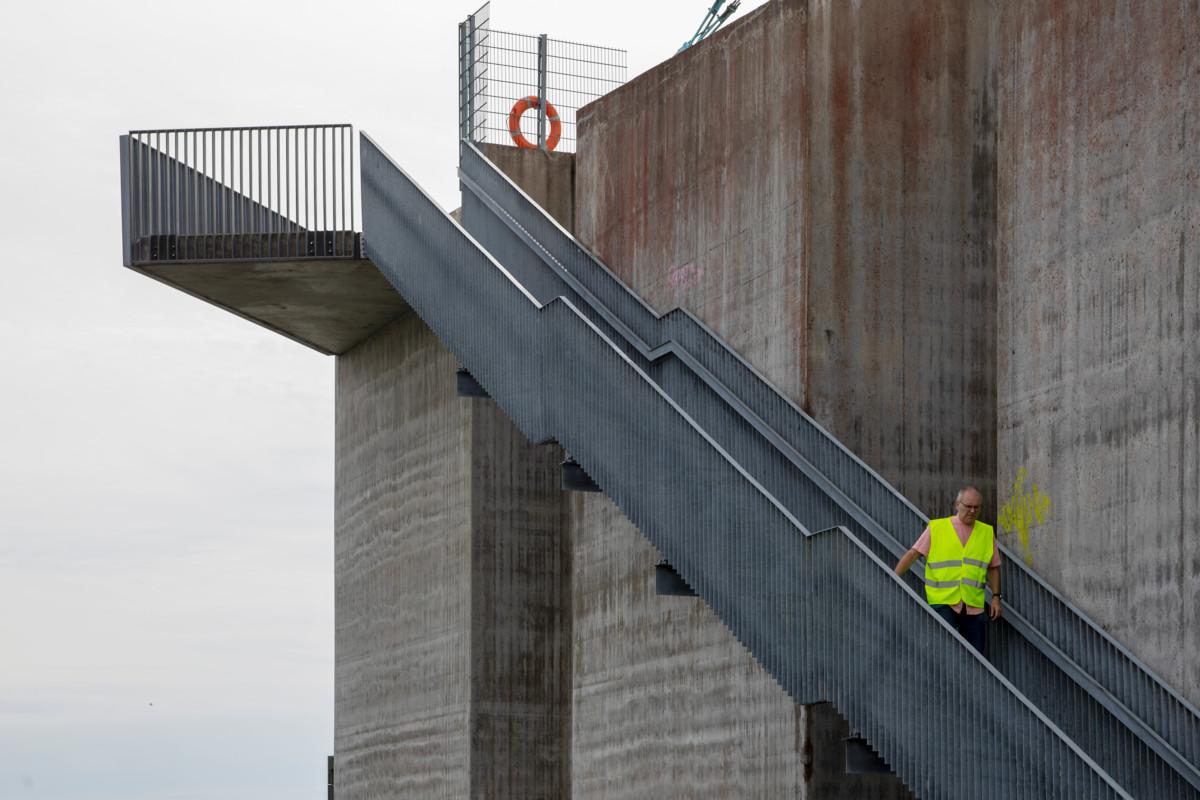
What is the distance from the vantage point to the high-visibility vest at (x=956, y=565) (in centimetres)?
1249

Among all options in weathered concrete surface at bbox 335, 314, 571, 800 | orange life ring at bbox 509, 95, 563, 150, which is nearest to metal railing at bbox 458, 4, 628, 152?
orange life ring at bbox 509, 95, 563, 150

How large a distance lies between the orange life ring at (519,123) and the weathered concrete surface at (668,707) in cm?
568

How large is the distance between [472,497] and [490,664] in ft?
5.85

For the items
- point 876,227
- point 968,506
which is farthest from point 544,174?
point 968,506

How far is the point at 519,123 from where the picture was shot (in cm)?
2411

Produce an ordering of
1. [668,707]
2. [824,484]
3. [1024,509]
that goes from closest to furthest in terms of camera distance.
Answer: [1024,509] → [824,484] → [668,707]

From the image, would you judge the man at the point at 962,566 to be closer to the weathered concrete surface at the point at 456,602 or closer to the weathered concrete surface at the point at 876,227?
the weathered concrete surface at the point at 876,227

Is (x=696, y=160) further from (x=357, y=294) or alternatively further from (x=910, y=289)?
(x=357, y=294)

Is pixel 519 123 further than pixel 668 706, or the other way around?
pixel 519 123

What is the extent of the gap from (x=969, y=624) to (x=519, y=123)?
12.8 meters

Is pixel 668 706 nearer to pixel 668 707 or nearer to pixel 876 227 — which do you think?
pixel 668 707

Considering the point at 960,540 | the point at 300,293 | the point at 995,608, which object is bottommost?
the point at 995,608

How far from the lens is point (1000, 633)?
12742 mm

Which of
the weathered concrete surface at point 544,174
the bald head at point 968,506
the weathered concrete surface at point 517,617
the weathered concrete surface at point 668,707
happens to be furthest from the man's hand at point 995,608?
the weathered concrete surface at point 544,174
